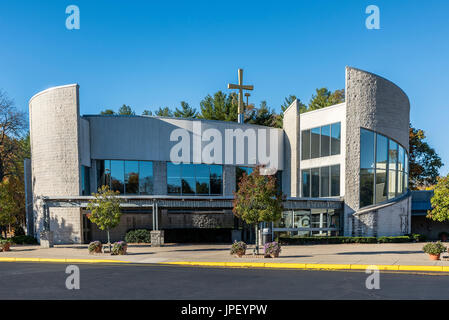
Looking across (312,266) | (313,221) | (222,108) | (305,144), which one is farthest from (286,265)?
(222,108)

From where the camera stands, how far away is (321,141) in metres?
29.0

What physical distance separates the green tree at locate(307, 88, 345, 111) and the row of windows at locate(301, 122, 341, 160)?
21027mm

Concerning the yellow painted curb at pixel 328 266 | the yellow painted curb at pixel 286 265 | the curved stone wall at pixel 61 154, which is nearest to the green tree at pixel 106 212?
the curved stone wall at pixel 61 154

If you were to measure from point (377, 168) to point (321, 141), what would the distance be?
4702 mm

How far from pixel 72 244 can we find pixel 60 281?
14.6 metres

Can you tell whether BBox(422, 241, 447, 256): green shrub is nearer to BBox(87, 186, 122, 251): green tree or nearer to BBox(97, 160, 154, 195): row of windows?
BBox(87, 186, 122, 251): green tree

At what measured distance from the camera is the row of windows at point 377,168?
27.0m

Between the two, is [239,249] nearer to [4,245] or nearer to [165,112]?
[4,245]

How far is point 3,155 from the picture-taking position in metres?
34.0

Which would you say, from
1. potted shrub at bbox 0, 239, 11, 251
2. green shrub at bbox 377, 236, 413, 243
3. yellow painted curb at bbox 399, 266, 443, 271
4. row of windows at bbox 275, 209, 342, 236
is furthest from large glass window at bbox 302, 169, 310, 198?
potted shrub at bbox 0, 239, 11, 251

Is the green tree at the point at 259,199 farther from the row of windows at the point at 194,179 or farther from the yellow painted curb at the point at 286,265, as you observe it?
the row of windows at the point at 194,179

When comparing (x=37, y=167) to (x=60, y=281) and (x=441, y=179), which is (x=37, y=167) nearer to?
(x=60, y=281)

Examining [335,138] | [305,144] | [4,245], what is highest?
[335,138]
